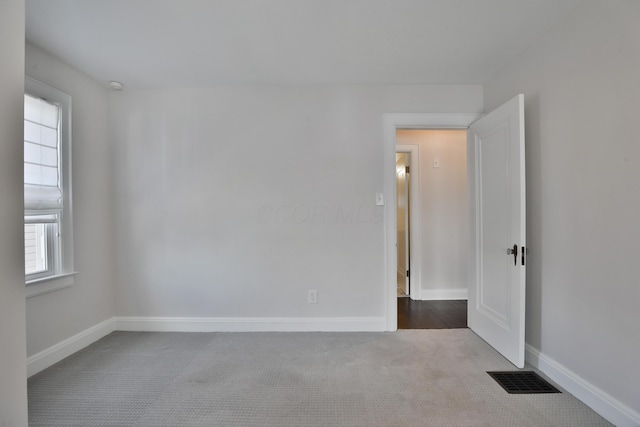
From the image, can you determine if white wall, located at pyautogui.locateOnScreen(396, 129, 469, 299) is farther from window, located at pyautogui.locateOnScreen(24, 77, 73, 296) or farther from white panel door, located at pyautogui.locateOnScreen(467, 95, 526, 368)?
window, located at pyautogui.locateOnScreen(24, 77, 73, 296)

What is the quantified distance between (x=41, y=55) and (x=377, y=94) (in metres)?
2.83

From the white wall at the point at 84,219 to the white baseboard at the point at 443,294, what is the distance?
372 centimetres

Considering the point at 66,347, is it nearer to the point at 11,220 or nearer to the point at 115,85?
the point at 11,220

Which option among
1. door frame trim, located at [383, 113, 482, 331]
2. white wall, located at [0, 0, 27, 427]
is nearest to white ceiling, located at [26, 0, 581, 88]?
door frame trim, located at [383, 113, 482, 331]

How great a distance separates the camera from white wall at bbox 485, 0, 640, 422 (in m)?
1.50

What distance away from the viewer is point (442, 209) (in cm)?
388

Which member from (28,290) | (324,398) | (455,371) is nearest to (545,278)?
(455,371)

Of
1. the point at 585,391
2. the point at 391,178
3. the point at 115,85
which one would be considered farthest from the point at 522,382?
the point at 115,85

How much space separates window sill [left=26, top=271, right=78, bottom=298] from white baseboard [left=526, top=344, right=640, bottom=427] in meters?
3.80

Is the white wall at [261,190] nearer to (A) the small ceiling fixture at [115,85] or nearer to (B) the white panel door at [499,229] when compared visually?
(A) the small ceiling fixture at [115,85]

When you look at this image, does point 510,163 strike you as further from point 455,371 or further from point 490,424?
point 490,424

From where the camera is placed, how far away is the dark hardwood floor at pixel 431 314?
2967 millimetres

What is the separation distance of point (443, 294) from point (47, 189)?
14.4 ft

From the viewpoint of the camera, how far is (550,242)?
2010 millimetres
